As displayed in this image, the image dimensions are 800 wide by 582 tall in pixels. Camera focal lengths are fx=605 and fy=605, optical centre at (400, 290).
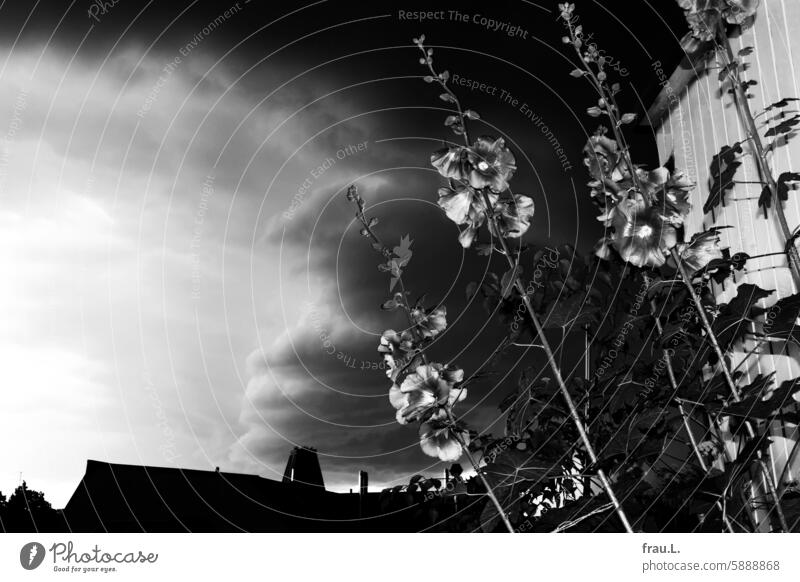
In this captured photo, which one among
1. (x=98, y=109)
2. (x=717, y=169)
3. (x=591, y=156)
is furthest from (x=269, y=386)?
(x=717, y=169)

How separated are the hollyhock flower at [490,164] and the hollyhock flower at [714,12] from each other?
0.64 metres

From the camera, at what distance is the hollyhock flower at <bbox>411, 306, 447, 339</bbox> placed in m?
1.29

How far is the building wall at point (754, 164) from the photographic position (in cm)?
142

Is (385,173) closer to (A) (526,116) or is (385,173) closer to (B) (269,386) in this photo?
(A) (526,116)

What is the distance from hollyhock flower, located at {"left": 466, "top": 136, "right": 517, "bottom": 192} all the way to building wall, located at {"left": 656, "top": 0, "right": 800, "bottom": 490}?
0.61m

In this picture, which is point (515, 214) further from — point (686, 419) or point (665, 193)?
point (686, 419)

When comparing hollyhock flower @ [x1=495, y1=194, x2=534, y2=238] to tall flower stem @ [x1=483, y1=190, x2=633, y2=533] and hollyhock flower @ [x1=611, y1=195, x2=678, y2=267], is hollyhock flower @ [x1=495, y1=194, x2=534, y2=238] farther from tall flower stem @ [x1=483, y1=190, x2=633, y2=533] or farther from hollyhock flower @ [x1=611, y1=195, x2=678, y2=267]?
hollyhock flower @ [x1=611, y1=195, x2=678, y2=267]

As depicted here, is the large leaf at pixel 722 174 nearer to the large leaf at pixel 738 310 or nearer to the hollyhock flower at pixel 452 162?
the large leaf at pixel 738 310

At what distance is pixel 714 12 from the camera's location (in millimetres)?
1356

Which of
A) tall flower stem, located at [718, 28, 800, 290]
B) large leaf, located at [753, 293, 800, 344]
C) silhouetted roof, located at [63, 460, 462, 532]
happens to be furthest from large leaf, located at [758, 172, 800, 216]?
silhouetted roof, located at [63, 460, 462, 532]

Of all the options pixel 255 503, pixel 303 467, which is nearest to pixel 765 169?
pixel 303 467

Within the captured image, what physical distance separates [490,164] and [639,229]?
321 millimetres

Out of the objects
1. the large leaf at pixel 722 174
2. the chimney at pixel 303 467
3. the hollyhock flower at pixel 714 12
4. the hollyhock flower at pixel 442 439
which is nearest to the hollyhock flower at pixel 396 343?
the hollyhock flower at pixel 442 439

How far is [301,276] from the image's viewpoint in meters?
1.81
